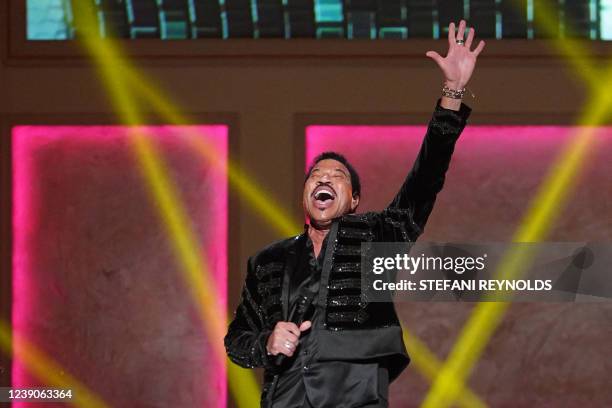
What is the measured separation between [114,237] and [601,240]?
2.03m

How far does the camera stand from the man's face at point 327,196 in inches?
96.0

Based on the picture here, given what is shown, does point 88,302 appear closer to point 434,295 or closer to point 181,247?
point 181,247

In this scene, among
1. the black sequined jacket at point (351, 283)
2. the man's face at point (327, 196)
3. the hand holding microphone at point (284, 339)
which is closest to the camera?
the hand holding microphone at point (284, 339)

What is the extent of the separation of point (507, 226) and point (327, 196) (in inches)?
79.3

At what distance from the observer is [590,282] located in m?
3.74

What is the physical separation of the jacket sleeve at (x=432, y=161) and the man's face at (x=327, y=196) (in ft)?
0.44

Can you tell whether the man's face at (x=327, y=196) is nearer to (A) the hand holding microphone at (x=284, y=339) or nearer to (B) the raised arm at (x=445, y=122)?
(B) the raised arm at (x=445, y=122)

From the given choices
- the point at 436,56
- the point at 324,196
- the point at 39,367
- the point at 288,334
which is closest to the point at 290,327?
the point at 288,334

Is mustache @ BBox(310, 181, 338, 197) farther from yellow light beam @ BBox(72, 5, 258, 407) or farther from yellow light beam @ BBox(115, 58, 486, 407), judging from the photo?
yellow light beam @ BBox(72, 5, 258, 407)

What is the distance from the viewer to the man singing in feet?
7.48

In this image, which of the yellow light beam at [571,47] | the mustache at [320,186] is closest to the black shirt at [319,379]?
the mustache at [320,186]

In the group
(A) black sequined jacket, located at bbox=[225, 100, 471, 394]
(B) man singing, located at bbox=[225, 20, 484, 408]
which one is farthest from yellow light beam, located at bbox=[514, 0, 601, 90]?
(A) black sequined jacket, located at bbox=[225, 100, 471, 394]

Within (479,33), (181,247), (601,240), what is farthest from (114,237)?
(601,240)

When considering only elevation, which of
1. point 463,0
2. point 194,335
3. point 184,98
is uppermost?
point 463,0
